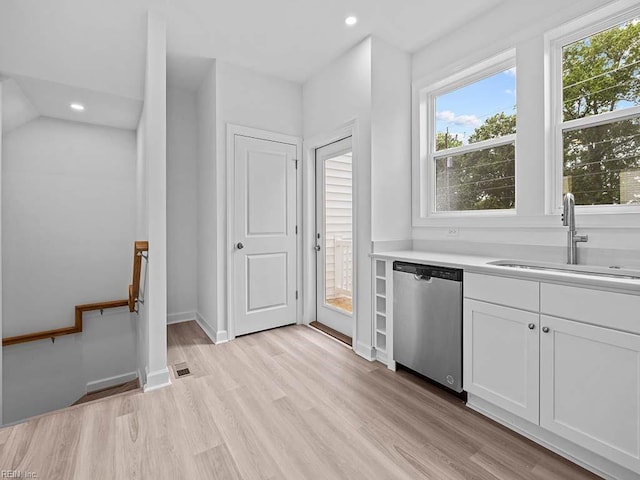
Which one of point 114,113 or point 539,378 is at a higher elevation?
point 114,113

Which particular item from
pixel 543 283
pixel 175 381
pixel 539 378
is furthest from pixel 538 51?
pixel 175 381

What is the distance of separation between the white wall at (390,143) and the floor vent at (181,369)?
1.87 m

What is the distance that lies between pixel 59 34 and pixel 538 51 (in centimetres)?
352

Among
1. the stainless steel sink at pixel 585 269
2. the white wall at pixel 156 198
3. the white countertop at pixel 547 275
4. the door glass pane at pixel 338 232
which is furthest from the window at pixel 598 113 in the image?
the white wall at pixel 156 198

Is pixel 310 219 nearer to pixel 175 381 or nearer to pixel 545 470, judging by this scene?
pixel 175 381

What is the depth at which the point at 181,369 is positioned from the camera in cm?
253

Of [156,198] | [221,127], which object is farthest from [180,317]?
[221,127]

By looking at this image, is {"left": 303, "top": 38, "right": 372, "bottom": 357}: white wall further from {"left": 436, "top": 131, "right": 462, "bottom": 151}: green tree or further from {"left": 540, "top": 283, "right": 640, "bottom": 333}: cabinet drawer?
{"left": 540, "top": 283, "right": 640, "bottom": 333}: cabinet drawer

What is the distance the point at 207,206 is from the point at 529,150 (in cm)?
298

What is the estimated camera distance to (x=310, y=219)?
11.6 feet

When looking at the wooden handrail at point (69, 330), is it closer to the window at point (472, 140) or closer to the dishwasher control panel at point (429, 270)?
the dishwasher control panel at point (429, 270)

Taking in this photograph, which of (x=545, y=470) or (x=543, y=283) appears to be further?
(x=543, y=283)

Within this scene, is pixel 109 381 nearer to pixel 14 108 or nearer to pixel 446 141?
pixel 14 108

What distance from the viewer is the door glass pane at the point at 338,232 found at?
3244 millimetres
